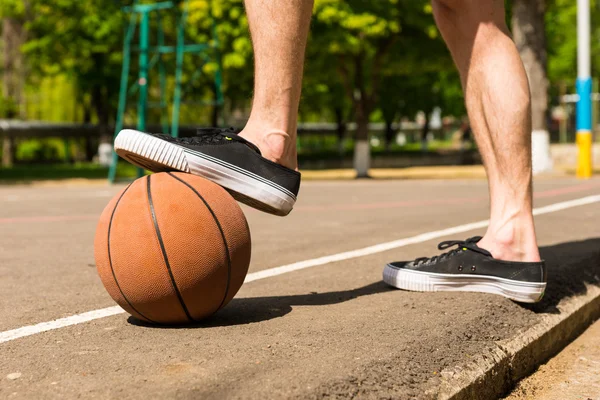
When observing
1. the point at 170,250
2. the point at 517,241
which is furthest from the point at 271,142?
the point at 517,241

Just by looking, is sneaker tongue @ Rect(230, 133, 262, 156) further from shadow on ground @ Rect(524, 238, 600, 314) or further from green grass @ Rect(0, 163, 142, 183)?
green grass @ Rect(0, 163, 142, 183)

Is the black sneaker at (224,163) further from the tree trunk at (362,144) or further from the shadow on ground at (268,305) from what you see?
the tree trunk at (362,144)

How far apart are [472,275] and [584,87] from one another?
53.1 ft

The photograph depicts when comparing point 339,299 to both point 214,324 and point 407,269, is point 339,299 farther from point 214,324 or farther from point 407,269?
point 214,324

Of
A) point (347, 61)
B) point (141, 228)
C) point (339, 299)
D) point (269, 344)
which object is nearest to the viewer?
point (269, 344)

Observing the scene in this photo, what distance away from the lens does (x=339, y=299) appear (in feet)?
11.7

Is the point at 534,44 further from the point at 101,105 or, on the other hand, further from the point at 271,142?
the point at 101,105

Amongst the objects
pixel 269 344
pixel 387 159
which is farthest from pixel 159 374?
pixel 387 159

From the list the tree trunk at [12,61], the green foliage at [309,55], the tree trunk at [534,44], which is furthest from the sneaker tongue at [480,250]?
the tree trunk at [12,61]

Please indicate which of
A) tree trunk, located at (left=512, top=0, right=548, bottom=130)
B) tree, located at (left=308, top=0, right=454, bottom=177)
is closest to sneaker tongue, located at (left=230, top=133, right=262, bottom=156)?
tree trunk, located at (left=512, top=0, right=548, bottom=130)

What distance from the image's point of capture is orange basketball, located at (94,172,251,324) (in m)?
3.00

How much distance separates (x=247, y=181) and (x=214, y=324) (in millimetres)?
560

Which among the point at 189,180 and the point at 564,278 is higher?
the point at 189,180

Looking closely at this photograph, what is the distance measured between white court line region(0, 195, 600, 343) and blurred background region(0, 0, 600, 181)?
2018mm
